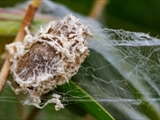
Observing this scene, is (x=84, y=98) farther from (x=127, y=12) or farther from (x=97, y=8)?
(x=127, y=12)

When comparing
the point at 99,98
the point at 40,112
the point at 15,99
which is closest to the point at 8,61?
the point at 15,99

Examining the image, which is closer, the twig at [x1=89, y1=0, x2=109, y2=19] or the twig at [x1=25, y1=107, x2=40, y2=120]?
the twig at [x1=25, y1=107, x2=40, y2=120]

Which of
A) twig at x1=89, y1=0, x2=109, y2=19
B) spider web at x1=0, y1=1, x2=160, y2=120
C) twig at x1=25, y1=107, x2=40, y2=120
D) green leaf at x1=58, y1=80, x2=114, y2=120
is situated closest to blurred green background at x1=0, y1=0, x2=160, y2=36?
twig at x1=89, y1=0, x2=109, y2=19

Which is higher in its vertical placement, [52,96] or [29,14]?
[29,14]

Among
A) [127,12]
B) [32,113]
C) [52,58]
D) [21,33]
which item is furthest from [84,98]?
[127,12]

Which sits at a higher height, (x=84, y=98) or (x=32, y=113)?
(x=84, y=98)

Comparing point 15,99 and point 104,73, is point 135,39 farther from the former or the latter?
point 15,99

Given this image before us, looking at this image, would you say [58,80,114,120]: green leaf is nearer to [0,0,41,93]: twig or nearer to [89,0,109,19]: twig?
[0,0,41,93]: twig
